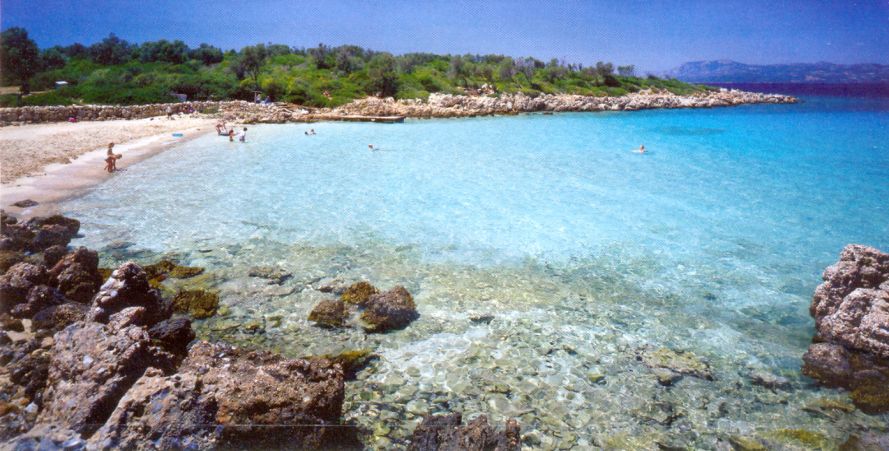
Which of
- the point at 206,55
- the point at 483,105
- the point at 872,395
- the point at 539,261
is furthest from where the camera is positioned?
the point at 206,55

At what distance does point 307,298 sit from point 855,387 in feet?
27.4

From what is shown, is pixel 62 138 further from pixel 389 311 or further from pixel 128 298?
pixel 389 311

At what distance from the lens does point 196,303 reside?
7.98m

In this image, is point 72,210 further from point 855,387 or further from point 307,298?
point 855,387

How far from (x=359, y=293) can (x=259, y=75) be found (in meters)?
58.9

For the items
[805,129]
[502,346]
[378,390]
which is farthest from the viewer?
[805,129]

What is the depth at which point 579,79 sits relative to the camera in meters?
84.4

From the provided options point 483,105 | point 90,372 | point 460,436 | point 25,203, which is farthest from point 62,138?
point 483,105

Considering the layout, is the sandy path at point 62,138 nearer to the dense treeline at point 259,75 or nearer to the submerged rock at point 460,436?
the dense treeline at point 259,75

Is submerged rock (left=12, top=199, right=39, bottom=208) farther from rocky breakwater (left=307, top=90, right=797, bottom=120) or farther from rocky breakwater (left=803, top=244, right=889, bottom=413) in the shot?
rocky breakwater (left=307, top=90, right=797, bottom=120)

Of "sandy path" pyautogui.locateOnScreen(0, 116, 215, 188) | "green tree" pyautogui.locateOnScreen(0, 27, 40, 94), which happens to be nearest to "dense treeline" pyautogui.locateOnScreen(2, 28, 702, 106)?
"green tree" pyautogui.locateOnScreen(0, 27, 40, 94)

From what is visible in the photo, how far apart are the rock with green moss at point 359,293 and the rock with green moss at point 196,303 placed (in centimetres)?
223

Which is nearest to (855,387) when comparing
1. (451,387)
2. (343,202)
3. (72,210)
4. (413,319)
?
(451,387)

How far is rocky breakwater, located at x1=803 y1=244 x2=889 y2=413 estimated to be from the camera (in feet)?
19.7
